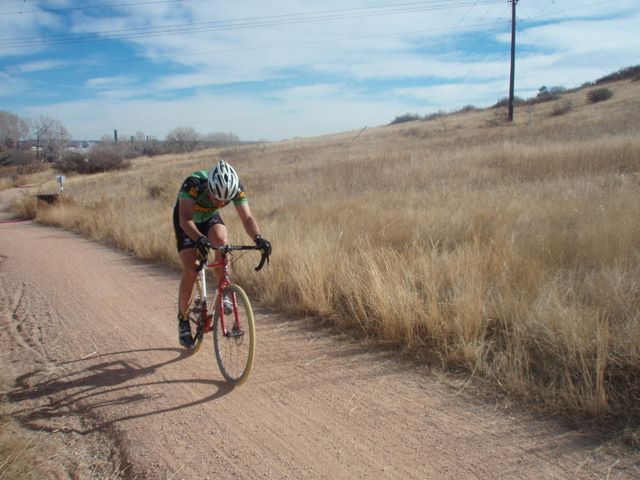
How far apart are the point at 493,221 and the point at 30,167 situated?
51125 millimetres

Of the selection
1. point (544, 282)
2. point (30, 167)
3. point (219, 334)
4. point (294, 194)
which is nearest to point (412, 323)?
point (544, 282)

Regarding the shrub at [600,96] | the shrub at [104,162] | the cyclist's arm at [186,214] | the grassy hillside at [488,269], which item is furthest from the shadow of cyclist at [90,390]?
the shrub at [600,96]

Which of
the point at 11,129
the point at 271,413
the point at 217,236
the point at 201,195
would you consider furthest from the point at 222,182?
the point at 11,129

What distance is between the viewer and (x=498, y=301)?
431 cm

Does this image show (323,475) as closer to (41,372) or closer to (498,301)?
(498,301)

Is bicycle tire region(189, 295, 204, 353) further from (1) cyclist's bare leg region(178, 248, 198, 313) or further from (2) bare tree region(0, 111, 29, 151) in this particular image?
(2) bare tree region(0, 111, 29, 151)

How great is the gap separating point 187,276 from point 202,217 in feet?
1.87

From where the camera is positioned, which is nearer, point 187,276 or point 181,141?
point 187,276

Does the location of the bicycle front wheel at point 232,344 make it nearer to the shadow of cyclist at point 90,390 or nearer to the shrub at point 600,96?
the shadow of cyclist at point 90,390

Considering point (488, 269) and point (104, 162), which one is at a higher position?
point (104, 162)

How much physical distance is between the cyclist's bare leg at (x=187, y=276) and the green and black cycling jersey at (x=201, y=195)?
338mm

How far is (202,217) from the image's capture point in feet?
14.3

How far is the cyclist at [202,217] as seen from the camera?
12.3 ft

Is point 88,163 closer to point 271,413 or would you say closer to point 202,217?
point 202,217
